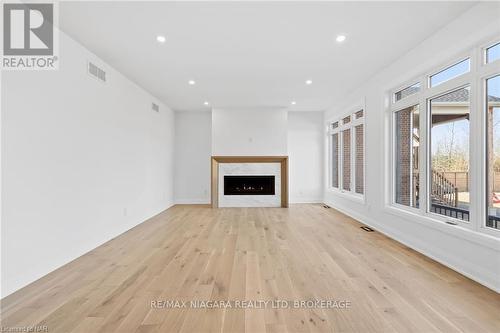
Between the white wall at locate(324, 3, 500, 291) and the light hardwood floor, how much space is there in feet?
0.61

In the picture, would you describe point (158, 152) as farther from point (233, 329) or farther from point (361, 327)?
point (361, 327)

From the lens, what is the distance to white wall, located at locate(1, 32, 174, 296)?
2207 millimetres

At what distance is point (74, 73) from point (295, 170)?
18.8 ft

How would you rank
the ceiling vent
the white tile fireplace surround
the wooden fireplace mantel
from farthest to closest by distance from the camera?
the white tile fireplace surround, the wooden fireplace mantel, the ceiling vent

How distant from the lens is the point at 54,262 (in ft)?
8.64

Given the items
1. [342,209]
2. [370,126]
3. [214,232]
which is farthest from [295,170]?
[214,232]

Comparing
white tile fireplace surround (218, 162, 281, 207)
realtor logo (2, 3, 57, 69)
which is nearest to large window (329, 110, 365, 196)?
white tile fireplace surround (218, 162, 281, 207)

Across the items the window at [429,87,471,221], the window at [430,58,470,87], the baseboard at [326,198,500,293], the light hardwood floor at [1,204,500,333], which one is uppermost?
the window at [430,58,470,87]

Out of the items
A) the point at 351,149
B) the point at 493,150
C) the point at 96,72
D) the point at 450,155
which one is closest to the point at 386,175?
the point at 450,155

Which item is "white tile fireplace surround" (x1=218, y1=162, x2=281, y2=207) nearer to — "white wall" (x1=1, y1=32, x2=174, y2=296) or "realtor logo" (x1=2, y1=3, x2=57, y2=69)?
"white wall" (x1=1, y1=32, x2=174, y2=296)

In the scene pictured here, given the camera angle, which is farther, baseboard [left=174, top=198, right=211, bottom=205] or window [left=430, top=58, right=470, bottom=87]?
baseboard [left=174, top=198, right=211, bottom=205]

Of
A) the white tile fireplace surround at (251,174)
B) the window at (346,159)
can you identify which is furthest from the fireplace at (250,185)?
the window at (346,159)

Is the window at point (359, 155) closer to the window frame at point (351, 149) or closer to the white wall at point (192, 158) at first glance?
the window frame at point (351, 149)

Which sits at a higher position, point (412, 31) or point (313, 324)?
point (412, 31)
